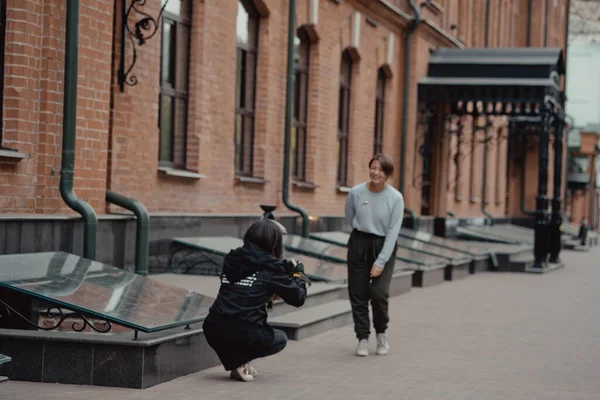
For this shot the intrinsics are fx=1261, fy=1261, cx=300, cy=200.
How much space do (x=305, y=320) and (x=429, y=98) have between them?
14932 millimetres

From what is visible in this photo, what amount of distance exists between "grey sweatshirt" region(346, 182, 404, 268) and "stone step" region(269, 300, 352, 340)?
3.93 feet

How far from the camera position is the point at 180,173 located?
14453mm

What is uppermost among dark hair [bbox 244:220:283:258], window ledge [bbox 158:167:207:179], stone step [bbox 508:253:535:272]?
window ledge [bbox 158:167:207:179]

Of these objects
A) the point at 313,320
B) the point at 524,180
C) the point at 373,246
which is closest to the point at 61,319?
the point at 373,246

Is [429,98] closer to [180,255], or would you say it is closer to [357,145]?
[357,145]

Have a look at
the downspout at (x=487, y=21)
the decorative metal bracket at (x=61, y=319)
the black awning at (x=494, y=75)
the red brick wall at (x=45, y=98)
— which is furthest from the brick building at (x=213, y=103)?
the downspout at (x=487, y=21)

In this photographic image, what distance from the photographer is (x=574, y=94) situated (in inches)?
2872

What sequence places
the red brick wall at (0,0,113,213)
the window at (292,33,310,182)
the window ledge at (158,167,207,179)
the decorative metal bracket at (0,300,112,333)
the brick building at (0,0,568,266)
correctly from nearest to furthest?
the decorative metal bracket at (0,300,112,333), the red brick wall at (0,0,113,213), the brick building at (0,0,568,266), the window ledge at (158,167,207,179), the window at (292,33,310,182)

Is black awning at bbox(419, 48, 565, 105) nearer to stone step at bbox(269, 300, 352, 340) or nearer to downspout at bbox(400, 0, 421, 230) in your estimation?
downspout at bbox(400, 0, 421, 230)

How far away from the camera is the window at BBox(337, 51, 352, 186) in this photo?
22125 millimetres

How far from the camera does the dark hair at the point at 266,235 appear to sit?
27.7 feet

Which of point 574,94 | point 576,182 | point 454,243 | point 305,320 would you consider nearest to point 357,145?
point 454,243

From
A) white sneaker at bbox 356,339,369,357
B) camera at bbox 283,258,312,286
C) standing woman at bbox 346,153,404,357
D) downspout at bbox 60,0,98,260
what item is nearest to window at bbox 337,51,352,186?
downspout at bbox 60,0,98,260

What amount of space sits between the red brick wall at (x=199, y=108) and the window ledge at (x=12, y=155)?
0.20 ft
